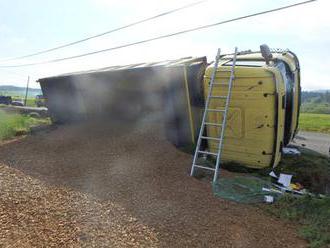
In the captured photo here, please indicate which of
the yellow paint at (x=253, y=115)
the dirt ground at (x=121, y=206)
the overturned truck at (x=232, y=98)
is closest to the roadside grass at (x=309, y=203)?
the dirt ground at (x=121, y=206)

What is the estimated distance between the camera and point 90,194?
5785 millimetres

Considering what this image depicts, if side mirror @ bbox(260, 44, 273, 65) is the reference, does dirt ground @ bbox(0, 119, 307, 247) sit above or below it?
below

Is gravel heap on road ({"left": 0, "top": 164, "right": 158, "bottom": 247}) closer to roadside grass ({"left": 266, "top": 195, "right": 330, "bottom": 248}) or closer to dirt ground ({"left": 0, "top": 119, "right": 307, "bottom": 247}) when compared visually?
dirt ground ({"left": 0, "top": 119, "right": 307, "bottom": 247})

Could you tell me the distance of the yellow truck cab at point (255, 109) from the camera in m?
6.47

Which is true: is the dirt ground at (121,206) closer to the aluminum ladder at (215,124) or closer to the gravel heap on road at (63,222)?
the gravel heap on road at (63,222)

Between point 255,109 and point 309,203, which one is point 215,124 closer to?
point 255,109

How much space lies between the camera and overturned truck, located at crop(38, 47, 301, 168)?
6.57m

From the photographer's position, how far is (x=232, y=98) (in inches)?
272

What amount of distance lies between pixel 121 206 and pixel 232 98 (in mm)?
3234

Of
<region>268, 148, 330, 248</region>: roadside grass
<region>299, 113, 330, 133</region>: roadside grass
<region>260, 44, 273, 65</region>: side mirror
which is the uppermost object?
<region>260, 44, 273, 65</region>: side mirror

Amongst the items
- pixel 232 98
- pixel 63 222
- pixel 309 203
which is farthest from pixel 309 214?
pixel 63 222

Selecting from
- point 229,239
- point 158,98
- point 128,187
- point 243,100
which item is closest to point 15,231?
point 128,187

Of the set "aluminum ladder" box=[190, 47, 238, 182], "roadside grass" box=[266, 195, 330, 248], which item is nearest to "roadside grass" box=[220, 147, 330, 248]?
"roadside grass" box=[266, 195, 330, 248]

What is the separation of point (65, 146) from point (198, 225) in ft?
18.5
